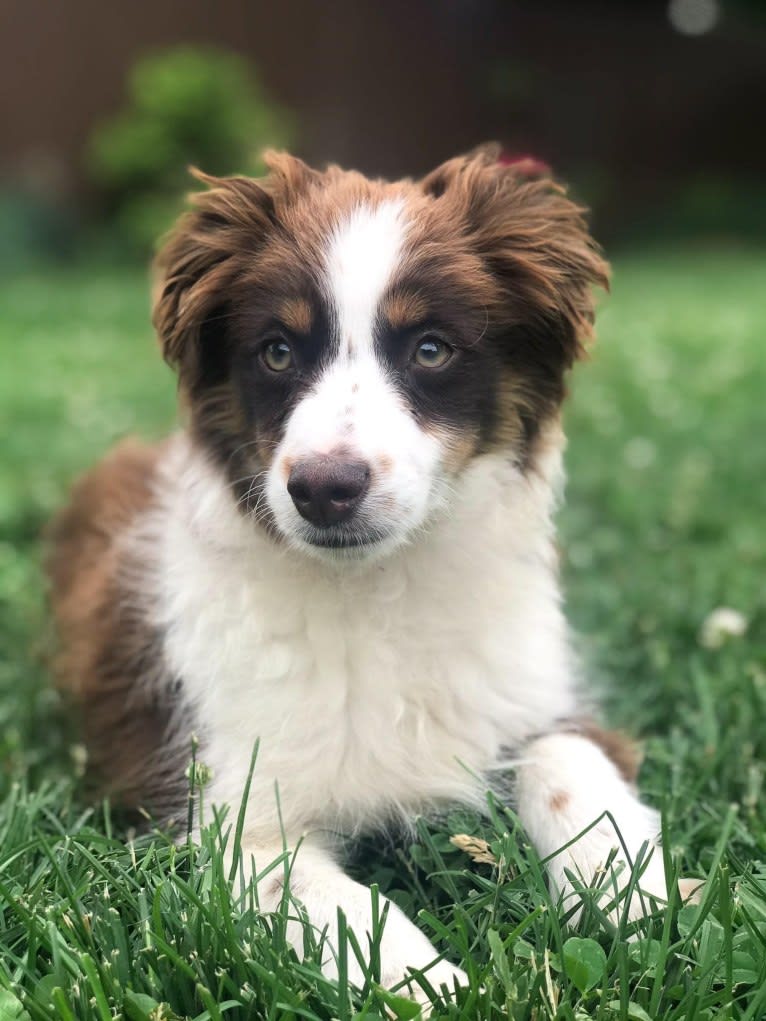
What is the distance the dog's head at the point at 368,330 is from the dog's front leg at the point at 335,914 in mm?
755

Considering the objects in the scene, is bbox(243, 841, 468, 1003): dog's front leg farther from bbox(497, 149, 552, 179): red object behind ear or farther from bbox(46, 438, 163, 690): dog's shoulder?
bbox(497, 149, 552, 179): red object behind ear

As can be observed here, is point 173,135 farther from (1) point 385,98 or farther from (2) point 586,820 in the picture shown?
(2) point 586,820

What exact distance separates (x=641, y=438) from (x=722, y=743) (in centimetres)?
347

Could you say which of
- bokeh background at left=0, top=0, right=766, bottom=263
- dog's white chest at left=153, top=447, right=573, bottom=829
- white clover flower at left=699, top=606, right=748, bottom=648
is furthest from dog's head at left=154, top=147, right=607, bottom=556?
bokeh background at left=0, top=0, right=766, bottom=263

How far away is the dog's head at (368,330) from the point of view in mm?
2678

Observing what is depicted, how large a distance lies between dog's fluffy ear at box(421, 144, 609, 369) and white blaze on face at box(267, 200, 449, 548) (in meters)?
0.28

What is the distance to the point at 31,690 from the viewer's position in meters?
3.87

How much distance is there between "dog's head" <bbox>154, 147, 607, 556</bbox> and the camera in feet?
8.79

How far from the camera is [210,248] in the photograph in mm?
3072

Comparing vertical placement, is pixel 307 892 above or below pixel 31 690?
above

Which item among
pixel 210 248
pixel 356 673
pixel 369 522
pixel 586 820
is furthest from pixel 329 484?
pixel 586 820

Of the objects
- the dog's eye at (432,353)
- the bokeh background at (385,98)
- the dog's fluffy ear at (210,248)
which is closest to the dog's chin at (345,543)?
the dog's eye at (432,353)

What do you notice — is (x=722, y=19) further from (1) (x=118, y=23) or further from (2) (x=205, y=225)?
(2) (x=205, y=225)

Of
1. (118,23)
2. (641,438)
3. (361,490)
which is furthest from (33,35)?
(361,490)
